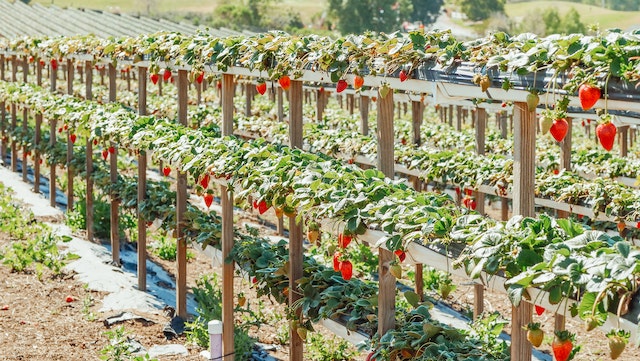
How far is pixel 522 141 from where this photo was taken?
4312 millimetres

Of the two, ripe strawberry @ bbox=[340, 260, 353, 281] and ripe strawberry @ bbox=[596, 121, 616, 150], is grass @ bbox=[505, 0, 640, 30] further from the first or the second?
ripe strawberry @ bbox=[596, 121, 616, 150]

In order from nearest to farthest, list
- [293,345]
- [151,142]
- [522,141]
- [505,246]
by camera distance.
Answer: [505,246]
[522,141]
[293,345]
[151,142]

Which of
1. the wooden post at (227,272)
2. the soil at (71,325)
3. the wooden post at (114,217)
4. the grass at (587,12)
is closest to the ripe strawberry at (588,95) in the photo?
the soil at (71,325)

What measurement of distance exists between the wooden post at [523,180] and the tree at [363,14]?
6063cm

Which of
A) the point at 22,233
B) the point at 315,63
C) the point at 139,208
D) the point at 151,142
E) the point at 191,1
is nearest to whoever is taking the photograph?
the point at 315,63

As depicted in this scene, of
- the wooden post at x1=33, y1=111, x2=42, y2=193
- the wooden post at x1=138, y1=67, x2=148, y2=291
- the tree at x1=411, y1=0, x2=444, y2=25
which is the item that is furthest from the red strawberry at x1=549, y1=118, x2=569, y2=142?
the tree at x1=411, y1=0, x2=444, y2=25

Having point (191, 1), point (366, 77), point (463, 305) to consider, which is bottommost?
point (463, 305)

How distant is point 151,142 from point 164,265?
9.61 feet

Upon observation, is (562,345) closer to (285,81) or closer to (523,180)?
(523,180)

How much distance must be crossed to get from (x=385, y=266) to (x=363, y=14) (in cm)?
6114

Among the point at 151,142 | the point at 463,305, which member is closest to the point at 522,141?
the point at 151,142

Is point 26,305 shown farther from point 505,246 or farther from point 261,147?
point 505,246

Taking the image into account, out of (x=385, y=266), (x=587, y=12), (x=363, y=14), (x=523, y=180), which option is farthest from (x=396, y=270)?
(x=587, y=12)

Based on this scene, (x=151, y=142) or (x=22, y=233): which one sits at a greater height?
(x=151, y=142)
